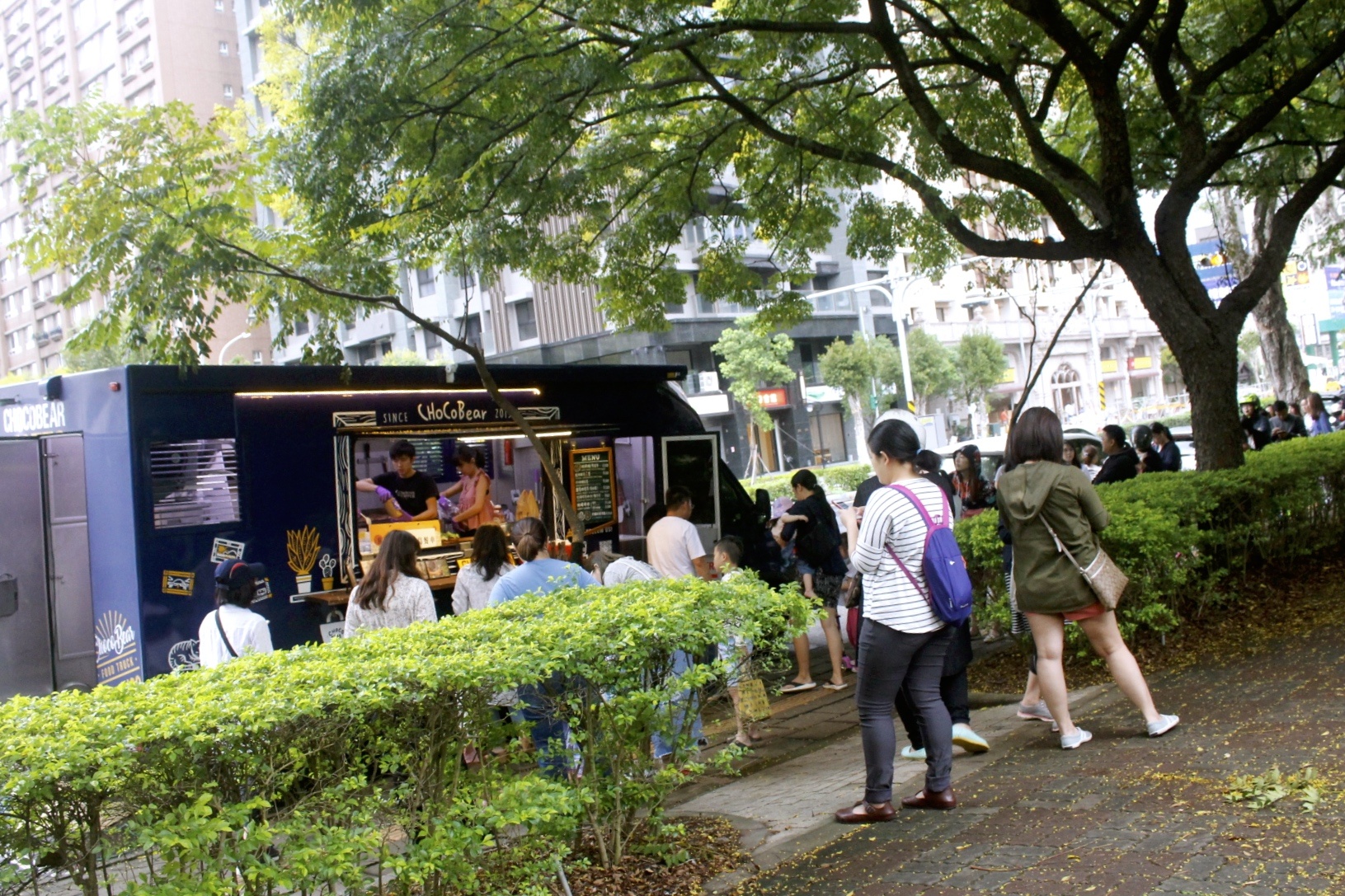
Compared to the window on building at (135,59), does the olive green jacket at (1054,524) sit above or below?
below

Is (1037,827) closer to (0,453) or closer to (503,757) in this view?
(503,757)

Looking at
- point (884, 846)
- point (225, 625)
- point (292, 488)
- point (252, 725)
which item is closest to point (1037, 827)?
point (884, 846)

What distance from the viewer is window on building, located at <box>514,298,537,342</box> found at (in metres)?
39.0

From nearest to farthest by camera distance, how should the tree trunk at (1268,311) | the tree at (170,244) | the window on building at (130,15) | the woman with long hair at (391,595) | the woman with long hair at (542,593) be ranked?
the woman with long hair at (542,593)
the woman with long hair at (391,595)
the tree at (170,244)
the tree trunk at (1268,311)
the window on building at (130,15)

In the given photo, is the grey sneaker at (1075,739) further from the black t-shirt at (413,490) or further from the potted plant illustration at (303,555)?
the black t-shirt at (413,490)

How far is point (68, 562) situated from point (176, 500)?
3.20ft

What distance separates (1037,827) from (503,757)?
7.31ft

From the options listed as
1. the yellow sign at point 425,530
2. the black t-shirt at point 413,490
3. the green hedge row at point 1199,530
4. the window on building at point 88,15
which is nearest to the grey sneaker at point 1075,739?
the green hedge row at point 1199,530

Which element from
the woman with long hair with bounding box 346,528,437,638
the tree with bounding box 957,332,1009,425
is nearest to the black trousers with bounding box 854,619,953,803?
the woman with long hair with bounding box 346,528,437,638

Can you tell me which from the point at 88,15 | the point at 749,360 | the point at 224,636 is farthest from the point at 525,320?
the point at 88,15

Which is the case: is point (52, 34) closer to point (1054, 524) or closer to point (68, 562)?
point (68, 562)

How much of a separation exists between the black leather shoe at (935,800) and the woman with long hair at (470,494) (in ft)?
22.5

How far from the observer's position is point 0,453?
793 centimetres

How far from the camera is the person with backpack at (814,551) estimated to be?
8.95 m
